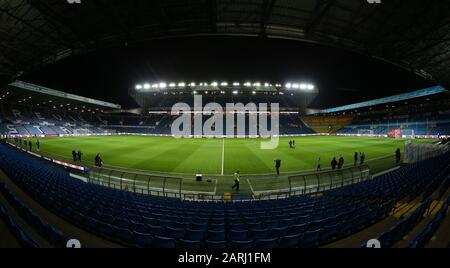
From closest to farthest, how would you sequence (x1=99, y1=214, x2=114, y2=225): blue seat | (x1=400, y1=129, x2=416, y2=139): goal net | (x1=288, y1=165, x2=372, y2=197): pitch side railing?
(x1=99, y1=214, x2=114, y2=225): blue seat, (x1=288, y1=165, x2=372, y2=197): pitch side railing, (x1=400, y1=129, x2=416, y2=139): goal net

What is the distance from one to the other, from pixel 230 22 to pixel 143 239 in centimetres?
1293

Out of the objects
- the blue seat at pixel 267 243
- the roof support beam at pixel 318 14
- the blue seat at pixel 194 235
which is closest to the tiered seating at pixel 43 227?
the blue seat at pixel 194 235

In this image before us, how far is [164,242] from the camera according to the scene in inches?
193

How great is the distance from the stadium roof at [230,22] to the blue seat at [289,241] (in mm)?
11843

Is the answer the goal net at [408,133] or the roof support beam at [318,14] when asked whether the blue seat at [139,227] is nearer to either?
the roof support beam at [318,14]

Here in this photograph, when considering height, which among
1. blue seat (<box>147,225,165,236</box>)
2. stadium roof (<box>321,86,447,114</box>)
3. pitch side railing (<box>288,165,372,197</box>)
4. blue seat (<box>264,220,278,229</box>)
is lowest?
pitch side railing (<box>288,165,372,197</box>)

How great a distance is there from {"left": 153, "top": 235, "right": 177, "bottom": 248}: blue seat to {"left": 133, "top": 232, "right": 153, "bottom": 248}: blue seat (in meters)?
0.16

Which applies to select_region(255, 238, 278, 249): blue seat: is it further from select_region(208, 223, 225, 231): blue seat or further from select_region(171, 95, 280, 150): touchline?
select_region(171, 95, 280, 150): touchline

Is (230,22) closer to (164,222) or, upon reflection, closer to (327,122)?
(164,222)

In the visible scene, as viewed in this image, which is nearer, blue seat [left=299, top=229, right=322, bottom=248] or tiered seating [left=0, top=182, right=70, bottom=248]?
tiered seating [left=0, top=182, right=70, bottom=248]

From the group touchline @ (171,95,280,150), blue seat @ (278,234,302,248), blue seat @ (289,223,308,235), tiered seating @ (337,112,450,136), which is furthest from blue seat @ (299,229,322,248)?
tiered seating @ (337,112,450,136)

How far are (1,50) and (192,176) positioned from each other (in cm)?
1948

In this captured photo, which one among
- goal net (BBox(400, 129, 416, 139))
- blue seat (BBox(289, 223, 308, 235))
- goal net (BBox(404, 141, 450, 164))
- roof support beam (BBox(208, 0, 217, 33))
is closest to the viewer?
blue seat (BBox(289, 223, 308, 235))

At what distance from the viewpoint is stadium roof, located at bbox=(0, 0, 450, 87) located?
458 inches
